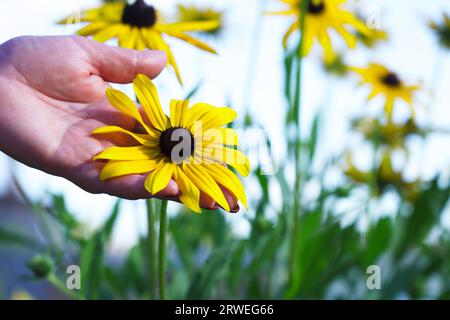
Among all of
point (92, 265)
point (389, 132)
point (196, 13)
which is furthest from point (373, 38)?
point (92, 265)

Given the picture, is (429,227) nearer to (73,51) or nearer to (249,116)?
(249,116)

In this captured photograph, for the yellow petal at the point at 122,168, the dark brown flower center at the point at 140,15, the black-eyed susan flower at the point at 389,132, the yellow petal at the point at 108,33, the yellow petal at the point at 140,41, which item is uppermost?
the dark brown flower center at the point at 140,15

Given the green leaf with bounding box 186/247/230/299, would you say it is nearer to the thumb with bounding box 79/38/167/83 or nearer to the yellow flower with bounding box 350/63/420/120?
the thumb with bounding box 79/38/167/83

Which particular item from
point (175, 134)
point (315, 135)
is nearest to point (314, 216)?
point (315, 135)

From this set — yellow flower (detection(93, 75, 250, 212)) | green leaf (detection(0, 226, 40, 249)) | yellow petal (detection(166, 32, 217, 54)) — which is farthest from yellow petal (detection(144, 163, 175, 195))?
green leaf (detection(0, 226, 40, 249))


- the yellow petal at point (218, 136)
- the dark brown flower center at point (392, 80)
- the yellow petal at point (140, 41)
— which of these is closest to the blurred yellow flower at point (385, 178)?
the dark brown flower center at point (392, 80)

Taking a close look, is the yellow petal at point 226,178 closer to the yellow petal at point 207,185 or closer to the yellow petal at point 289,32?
the yellow petal at point 207,185

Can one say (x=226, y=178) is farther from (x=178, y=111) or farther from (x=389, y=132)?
(x=389, y=132)

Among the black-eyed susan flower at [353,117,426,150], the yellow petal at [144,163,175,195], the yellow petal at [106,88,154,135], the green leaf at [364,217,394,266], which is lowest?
the green leaf at [364,217,394,266]
